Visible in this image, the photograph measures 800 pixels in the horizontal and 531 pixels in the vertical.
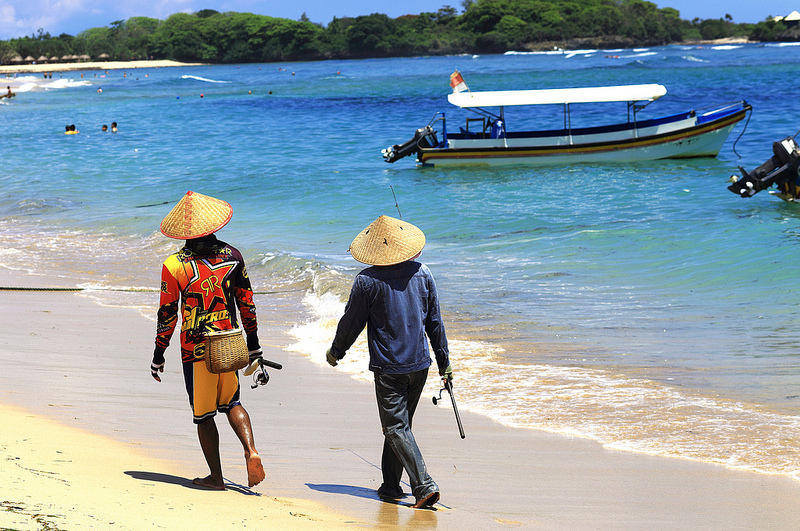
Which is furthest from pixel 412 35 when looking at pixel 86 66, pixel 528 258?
pixel 528 258

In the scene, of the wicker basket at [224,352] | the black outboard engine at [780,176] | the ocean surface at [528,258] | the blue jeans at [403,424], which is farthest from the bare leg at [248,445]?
the black outboard engine at [780,176]

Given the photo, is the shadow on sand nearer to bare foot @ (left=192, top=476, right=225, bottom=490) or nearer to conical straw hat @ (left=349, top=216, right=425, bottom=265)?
bare foot @ (left=192, top=476, right=225, bottom=490)

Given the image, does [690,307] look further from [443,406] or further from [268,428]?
[268,428]

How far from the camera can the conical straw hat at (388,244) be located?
4020 mm

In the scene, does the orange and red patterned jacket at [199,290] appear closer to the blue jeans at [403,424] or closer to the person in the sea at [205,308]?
the person in the sea at [205,308]

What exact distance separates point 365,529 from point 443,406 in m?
2.41

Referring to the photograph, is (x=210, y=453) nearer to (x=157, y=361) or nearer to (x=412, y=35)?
(x=157, y=361)

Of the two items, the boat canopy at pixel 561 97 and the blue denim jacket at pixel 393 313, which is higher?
the boat canopy at pixel 561 97

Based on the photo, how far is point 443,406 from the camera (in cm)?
602

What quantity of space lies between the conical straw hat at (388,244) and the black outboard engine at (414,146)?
2036cm

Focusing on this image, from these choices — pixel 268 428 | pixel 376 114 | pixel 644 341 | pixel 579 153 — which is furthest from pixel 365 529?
pixel 376 114

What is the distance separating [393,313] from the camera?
13.2ft

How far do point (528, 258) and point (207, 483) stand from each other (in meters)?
8.68

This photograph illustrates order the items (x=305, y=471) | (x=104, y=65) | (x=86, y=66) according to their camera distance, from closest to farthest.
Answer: (x=305, y=471), (x=86, y=66), (x=104, y=65)
